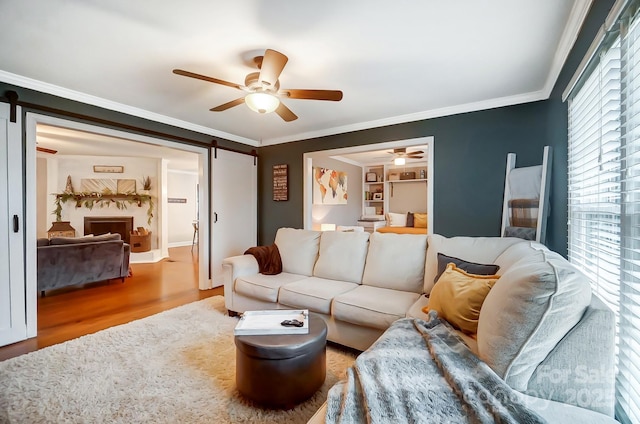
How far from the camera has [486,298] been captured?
146 centimetres

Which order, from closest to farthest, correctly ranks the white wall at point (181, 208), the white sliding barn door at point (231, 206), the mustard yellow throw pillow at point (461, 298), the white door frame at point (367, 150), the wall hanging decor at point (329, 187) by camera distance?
the mustard yellow throw pillow at point (461, 298) → the white door frame at point (367, 150) → the white sliding barn door at point (231, 206) → the wall hanging decor at point (329, 187) → the white wall at point (181, 208)

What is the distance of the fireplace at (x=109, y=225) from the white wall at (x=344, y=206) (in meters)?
4.57

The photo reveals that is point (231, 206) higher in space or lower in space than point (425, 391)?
higher

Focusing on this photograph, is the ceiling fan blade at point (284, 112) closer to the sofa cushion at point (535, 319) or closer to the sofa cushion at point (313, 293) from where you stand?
the sofa cushion at point (313, 293)

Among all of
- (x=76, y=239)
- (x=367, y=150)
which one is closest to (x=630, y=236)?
(x=367, y=150)

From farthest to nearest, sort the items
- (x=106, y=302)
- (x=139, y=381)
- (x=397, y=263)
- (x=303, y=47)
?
(x=106, y=302) → (x=397, y=263) → (x=303, y=47) → (x=139, y=381)

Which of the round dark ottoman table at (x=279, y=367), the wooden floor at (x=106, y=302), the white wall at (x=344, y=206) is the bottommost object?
the wooden floor at (x=106, y=302)

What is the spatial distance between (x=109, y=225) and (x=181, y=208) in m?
2.09

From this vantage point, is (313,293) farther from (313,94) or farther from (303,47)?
(303,47)

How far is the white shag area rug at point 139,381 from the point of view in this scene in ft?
5.47

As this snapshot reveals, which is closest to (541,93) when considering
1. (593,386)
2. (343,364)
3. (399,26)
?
(399,26)

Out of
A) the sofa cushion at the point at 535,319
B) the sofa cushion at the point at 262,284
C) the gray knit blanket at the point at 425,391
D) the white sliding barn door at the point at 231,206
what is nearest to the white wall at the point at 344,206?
the white sliding barn door at the point at 231,206

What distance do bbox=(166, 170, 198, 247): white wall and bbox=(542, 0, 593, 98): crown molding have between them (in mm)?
8538

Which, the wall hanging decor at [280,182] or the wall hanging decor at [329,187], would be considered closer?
the wall hanging decor at [280,182]
